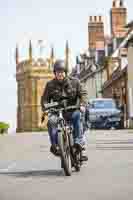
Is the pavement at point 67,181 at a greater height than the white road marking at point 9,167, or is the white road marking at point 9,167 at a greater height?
the pavement at point 67,181

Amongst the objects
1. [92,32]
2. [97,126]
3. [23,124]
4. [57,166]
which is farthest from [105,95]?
[57,166]

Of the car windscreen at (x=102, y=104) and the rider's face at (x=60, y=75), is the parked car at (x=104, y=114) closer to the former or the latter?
the car windscreen at (x=102, y=104)

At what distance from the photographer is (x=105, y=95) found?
83.0 meters

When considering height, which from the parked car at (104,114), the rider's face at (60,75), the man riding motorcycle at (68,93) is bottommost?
the parked car at (104,114)

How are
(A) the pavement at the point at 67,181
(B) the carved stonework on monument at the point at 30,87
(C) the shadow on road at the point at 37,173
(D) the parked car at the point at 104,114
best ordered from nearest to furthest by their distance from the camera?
1. (A) the pavement at the point at 67,181
2. (C) the shadow on road at the point at 37,173
3. (D) the parked car at the point at 104,114
4. (B) the carved stonework on monument at the point at 30,87

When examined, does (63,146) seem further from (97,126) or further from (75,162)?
(97,126)

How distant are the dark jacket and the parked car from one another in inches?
1293

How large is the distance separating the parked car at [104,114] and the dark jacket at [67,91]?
32848 mm

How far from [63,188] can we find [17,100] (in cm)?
13482

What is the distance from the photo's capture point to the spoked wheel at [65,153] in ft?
33.6

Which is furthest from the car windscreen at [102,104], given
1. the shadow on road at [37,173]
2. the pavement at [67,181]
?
the shadow on road at [37,173]

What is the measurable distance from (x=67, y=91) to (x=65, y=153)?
3.29 feet

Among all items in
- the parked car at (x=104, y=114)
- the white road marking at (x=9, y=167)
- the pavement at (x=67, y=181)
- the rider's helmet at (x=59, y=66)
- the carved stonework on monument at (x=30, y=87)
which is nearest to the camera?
the pavement at (x=67, y=181)

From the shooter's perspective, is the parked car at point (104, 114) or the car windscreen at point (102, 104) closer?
the parked car at point (104, 114)
